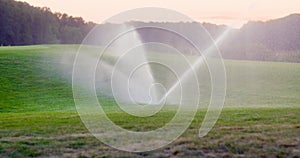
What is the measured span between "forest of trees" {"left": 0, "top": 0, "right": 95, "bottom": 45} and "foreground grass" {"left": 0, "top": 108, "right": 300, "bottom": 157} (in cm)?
4712

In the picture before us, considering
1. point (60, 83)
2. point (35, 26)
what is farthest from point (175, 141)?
point (35, 26)

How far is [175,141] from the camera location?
6.90 meters

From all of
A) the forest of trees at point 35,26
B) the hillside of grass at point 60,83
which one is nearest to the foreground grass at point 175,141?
the hillside of grass at point 60,83

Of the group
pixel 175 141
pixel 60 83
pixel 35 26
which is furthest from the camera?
pixel 35 26

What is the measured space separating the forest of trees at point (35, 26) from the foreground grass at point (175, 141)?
47121mm

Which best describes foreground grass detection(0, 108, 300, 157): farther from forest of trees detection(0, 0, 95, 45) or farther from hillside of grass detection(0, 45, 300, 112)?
forest of trees detection(0, 0, 95, 45)

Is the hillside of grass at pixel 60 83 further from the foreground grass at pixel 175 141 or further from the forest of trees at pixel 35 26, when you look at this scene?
the forest of trees at pixel 35 26

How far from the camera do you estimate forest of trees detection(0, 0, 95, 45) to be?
57281 mm

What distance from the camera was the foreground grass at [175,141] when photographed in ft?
20.7

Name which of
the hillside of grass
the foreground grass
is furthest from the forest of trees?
the foreground grass

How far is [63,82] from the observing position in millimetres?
25469

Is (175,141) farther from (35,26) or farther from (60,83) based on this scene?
(35,26)

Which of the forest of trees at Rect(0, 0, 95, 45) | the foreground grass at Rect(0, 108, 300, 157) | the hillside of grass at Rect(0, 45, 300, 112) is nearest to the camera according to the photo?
the foreground grass at Rect(0, 108, 300, 157)

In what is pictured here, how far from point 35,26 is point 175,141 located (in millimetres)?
60302
